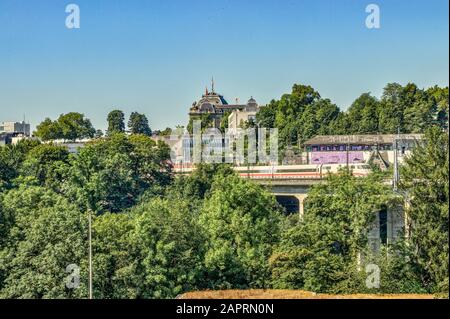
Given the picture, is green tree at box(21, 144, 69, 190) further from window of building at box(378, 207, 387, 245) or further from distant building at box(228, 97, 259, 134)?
distant building at box(228, 97, 259, 134)

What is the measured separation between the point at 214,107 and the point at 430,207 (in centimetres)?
5313

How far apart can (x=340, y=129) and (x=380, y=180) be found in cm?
2372

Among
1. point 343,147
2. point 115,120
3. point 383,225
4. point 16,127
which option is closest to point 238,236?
point 383,225

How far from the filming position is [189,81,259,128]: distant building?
6175cm

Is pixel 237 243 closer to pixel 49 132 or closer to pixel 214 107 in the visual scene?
pixel 49 132

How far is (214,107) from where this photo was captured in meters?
67.1

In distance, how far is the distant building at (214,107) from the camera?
6175cm

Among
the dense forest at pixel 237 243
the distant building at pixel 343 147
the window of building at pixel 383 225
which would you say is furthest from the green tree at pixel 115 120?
the window of building at pixel 383 225

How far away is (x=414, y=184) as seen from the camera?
15414mm

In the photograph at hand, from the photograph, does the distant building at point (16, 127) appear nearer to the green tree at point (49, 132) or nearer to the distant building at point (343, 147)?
the green tree at point (49, 132)

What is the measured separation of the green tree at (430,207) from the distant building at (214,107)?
1726 inches

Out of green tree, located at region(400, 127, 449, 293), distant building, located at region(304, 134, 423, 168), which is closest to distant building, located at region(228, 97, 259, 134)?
distant building, located at region(304, 134, 423, 168)
